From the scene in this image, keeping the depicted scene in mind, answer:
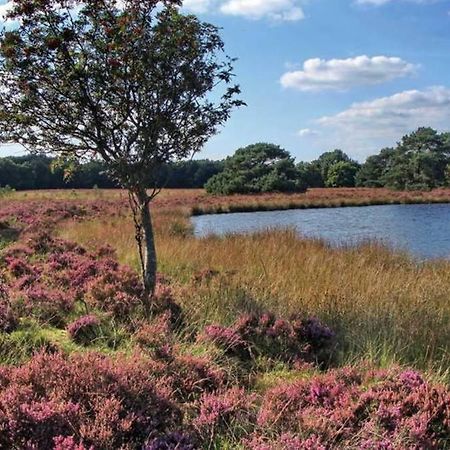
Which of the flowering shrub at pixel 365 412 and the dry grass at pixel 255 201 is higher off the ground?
the dry grass at pixel 255 201

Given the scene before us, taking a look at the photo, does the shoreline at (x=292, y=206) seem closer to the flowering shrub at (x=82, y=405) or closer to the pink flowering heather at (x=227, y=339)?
the pink flowering heather at (x=227, y=339)

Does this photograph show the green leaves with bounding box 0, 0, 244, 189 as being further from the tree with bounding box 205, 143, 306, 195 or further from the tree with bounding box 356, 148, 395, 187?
the tree with bounding box 356, 148, 395, 187

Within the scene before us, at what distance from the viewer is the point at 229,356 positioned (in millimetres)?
5133

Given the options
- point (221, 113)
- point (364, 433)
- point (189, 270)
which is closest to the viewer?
point (364, 433)

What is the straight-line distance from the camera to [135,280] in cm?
734

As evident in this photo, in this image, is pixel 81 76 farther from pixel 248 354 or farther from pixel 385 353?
Result: pixel 385 353

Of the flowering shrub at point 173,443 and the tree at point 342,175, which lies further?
the tree at point 342,175

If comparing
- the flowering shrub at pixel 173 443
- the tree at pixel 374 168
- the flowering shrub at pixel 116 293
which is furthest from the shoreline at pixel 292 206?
the flowering shrub at pixel 173 443

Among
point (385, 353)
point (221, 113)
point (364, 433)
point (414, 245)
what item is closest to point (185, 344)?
point (385, 353)

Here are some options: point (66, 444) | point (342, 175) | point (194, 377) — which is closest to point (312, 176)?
point (342, 175)

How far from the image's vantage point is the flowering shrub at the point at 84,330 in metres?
5.22

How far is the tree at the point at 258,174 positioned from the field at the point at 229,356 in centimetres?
5556

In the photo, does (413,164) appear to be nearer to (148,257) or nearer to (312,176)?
(312,176)

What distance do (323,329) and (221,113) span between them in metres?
2.76
